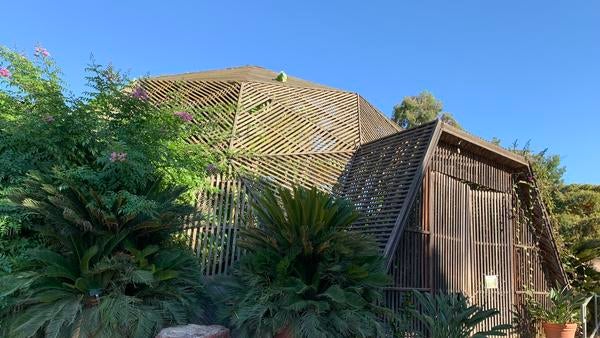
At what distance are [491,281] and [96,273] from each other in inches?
280

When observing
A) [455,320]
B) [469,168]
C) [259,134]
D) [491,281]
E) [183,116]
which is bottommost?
[455,320]

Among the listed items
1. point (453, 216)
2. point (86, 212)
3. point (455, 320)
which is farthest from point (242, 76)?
point (455, 320)

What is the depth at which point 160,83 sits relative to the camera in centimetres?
1085

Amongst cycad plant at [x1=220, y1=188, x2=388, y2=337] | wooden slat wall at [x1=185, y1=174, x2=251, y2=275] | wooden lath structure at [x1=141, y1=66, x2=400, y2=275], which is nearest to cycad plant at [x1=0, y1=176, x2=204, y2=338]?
cycad plant at [x1=220, y1=188, x2=388, y2=337]

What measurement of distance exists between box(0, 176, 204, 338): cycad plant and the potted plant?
6.66 meters

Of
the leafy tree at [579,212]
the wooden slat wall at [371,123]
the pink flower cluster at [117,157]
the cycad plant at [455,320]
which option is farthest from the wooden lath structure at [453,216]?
the leafy tree at [579,212]

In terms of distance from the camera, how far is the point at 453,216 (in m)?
8.38

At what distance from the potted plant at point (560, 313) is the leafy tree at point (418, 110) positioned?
16.3 metres

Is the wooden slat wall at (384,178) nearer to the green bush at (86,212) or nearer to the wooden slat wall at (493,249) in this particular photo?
the wooden slat wall at (493,249)

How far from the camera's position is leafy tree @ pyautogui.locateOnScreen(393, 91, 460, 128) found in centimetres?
2444

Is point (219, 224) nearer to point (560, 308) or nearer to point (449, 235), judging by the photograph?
point (449, 235)

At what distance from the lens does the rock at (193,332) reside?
15.3 feet

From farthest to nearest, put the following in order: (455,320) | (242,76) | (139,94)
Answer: (242,76) < (139,94) < (455,320)

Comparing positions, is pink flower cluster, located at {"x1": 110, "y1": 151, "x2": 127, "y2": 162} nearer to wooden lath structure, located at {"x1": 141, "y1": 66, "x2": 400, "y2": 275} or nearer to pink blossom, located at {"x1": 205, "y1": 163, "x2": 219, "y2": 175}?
wooden lath structure, located at {"x1": 141, "y1": 66, "x2": 400, "y2": 275}
